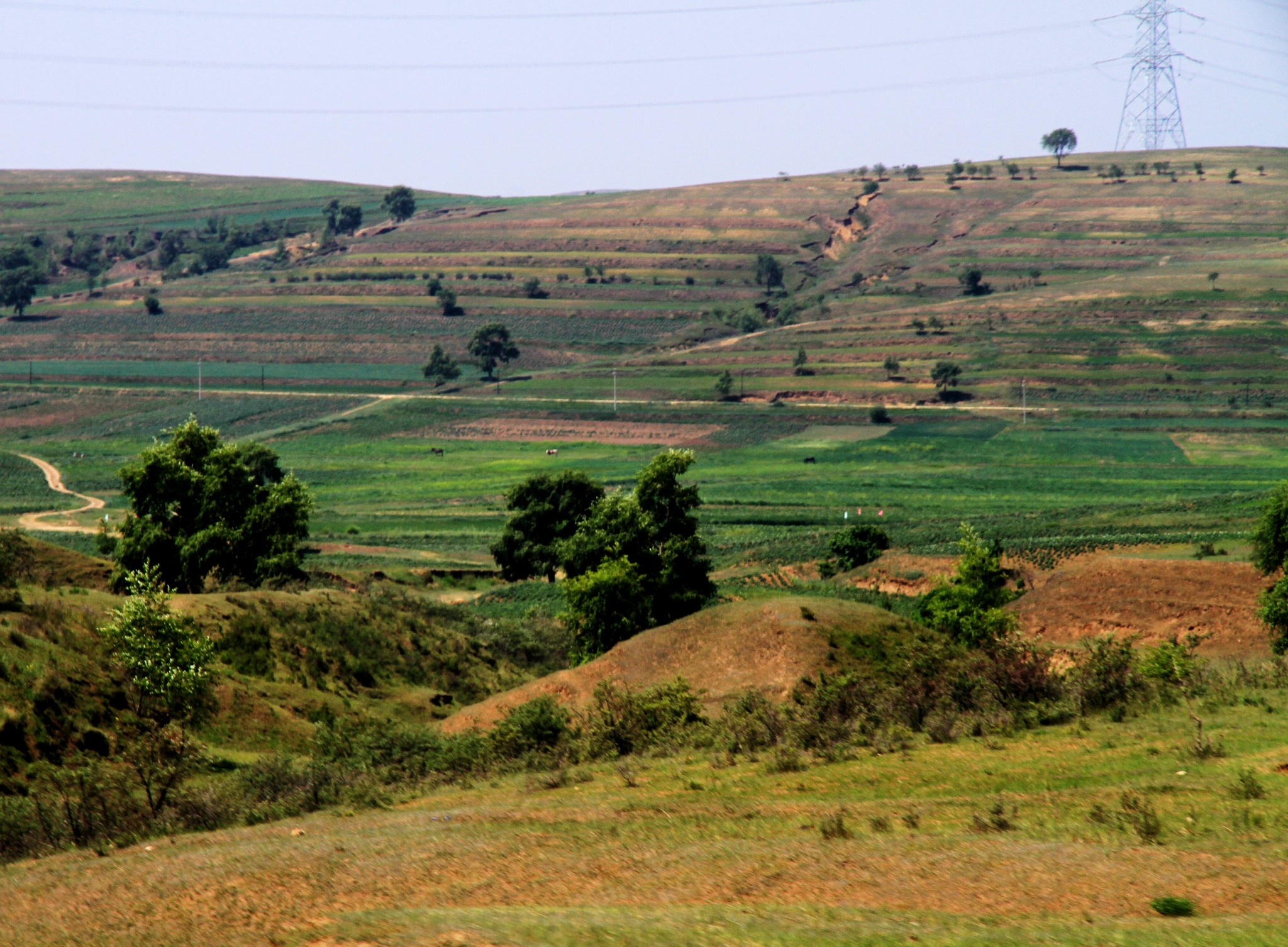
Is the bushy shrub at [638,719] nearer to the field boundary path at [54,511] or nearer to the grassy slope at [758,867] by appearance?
the grassy slope at [758,867]

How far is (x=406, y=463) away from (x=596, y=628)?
9574 cm

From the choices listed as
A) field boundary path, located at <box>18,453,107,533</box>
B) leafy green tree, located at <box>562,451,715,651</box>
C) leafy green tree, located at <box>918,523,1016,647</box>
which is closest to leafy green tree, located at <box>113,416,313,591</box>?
leafy green tree, located at <box>562,451,715,651</box>

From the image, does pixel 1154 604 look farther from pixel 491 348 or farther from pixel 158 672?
pixel 491 348

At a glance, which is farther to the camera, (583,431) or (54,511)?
(583,431)

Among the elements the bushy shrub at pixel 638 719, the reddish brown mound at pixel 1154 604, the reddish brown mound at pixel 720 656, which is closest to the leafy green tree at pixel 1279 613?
the reddish brown mound at pixel 1154 604

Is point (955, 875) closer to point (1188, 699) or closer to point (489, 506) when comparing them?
point (1188, 699)

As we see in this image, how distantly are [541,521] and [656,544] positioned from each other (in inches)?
1200

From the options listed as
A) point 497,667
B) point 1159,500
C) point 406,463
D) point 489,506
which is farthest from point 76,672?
point 406,463

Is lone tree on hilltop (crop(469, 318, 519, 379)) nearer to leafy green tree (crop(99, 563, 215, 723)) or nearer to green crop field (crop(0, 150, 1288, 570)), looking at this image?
green crop field (crop(0, 150, 1288, 570))

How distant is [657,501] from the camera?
48219mm

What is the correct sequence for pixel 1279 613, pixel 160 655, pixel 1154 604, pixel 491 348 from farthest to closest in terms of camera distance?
pixel 491 348
pixel 1154 604
pixel 1279 613
pixel 160 655

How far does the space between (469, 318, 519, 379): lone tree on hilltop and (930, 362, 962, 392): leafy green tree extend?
68.3m

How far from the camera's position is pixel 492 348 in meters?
186

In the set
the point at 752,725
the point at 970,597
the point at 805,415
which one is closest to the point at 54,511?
the point at 970,597
